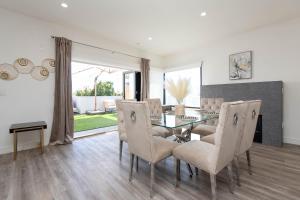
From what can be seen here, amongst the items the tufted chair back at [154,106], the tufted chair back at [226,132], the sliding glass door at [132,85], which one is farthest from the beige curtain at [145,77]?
the tufted chair back at [226,132]

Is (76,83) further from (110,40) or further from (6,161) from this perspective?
(6,161)

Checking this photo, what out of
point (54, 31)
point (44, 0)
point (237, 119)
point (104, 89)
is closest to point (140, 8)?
point (44, 0)

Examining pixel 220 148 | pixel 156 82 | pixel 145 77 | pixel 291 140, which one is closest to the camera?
pixel 220 148

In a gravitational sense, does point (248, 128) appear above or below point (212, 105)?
below

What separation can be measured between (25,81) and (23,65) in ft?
1.02

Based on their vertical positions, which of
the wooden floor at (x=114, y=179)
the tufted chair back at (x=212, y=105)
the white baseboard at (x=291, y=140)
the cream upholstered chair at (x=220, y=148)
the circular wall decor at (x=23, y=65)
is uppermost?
the circular wall decor at (x=23, y=65)

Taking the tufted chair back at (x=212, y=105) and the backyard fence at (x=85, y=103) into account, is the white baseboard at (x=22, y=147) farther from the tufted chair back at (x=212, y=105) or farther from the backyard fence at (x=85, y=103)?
the backyard fence at (x=85, y=103)

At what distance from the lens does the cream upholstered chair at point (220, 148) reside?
137 centimetres

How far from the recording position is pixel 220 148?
1391 millimetres

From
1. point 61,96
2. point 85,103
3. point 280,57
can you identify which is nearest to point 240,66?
point 280,57

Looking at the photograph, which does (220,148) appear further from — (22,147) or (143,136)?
(22,147)

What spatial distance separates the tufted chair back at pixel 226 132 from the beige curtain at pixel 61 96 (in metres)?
3.13

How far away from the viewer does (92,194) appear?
5.40ft

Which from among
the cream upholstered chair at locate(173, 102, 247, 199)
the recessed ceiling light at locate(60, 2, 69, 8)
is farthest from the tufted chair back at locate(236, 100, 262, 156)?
the recessed ceiling light at locate(60, 2, 69, 8)
